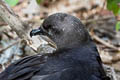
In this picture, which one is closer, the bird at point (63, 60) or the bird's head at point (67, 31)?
the bird at point (63, 60)

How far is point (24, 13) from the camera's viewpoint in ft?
21.8

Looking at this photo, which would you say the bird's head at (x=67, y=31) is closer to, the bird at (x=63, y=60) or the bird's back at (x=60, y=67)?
the bird at (x=63, y=60)

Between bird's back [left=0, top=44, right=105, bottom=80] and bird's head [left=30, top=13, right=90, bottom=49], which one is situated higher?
bird's head [left=30, top=13, right=90, bottom=49]

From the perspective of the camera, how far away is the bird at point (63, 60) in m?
3.00

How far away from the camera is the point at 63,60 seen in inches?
124

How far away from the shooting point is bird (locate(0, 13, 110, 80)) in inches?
118

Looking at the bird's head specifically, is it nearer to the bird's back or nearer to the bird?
the bird

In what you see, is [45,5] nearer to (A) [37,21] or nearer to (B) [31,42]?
(A) [37,21]

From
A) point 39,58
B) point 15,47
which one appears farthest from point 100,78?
point 15,47

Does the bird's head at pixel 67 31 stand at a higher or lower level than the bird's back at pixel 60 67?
higher

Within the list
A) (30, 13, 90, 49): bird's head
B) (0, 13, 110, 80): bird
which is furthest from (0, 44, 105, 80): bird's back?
(30, 13, 90, 49): bird's head

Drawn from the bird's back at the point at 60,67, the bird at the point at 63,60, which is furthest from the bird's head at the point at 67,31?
the bird's back at the point at 60,67

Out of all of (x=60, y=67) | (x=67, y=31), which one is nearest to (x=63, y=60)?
(x=60, y=67)

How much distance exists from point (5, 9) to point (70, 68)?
134 cm
